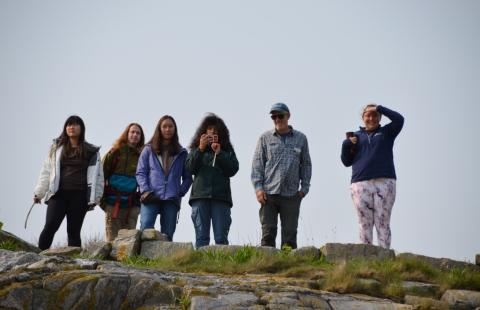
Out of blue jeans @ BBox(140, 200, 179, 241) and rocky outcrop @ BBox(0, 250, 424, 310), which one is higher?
blue jeans @ BBox(140, 200, 179, 241)

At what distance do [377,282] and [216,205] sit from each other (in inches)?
117

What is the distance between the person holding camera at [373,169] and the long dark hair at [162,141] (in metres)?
2.58

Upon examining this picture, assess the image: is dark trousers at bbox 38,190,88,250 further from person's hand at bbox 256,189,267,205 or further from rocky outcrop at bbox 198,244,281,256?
person's hand at bbox 256,189,267,205

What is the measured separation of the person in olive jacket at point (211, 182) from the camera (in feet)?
28.9

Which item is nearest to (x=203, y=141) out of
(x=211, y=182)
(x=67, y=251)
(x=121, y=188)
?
(x=211, y=182)

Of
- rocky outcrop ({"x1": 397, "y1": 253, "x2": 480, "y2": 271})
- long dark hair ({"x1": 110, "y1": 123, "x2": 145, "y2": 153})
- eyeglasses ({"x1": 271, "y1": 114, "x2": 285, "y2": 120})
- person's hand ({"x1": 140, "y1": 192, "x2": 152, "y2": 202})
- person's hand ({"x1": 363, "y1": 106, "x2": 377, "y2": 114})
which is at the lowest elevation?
rocky outcrop ({"x1": 397, "y1": 253, "x2": 480, "y2": 271})

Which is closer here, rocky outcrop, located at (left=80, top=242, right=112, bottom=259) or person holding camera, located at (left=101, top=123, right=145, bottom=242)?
rocky outcrop, located at (left=80, top=242, right=112, bottom=259)

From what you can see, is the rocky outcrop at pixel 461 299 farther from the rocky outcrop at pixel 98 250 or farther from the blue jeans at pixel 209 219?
the rocky outcrop at pixel 98 250

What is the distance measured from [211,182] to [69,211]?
2.13m

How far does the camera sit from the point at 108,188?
31.3 ft

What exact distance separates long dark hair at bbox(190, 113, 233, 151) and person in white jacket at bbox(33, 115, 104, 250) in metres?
1.50

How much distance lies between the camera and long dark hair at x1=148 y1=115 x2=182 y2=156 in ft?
30.9

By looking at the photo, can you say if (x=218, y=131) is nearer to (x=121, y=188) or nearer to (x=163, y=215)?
(x=163, y=215)

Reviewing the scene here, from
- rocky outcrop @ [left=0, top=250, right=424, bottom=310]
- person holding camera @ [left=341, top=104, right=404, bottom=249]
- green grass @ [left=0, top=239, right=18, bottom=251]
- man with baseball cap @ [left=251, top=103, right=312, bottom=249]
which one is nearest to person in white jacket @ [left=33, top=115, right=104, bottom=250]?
green grass @ [left=0, top=239, right=18, bottom=251]
